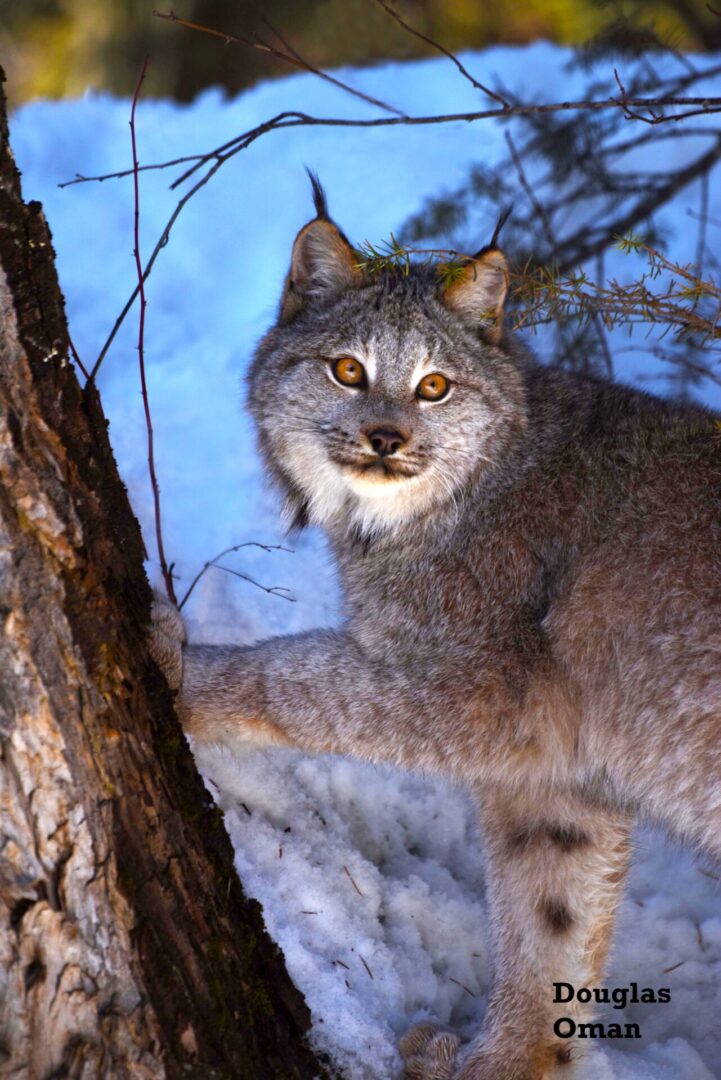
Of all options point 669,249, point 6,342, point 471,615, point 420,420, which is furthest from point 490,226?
point 6,342

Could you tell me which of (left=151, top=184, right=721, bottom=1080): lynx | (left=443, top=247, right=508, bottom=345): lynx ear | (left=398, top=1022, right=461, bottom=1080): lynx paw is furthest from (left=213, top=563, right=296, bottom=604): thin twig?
(left=398, top=1022, right=461, bottom=1080): lynx paw

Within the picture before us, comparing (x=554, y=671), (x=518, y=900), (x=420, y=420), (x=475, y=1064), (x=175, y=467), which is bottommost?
(x=475, y=1064)

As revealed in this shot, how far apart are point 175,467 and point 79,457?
2.24m

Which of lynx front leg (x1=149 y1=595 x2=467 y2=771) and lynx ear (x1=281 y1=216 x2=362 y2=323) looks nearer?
lynx front leg (x1=149 y1=595 x2=467 y2=771)

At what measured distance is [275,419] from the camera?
11.8 feet

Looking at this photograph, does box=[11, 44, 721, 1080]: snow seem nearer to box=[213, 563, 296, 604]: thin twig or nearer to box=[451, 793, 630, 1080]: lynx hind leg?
box=[213, 563, 296, 604]: thin twig

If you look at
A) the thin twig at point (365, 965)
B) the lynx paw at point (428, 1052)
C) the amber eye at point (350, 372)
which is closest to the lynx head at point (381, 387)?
the amber eye at point (350, 372)

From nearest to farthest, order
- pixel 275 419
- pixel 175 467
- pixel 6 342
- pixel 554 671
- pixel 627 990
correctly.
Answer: pixel 6 342 < pixel 554 671 < pixel 275 419 < pixel 627 990 < pixel 175 467

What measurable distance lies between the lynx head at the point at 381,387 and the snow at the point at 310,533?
506 mm

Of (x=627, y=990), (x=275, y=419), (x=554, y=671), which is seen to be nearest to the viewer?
(x=554, y=671)

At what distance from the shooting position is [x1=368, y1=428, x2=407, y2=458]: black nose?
325cm

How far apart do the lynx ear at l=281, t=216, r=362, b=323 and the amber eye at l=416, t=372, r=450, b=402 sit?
0.42m

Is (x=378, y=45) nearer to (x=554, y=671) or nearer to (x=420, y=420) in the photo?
(x=420, y=420)

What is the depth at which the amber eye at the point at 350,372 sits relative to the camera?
3.44 metres
